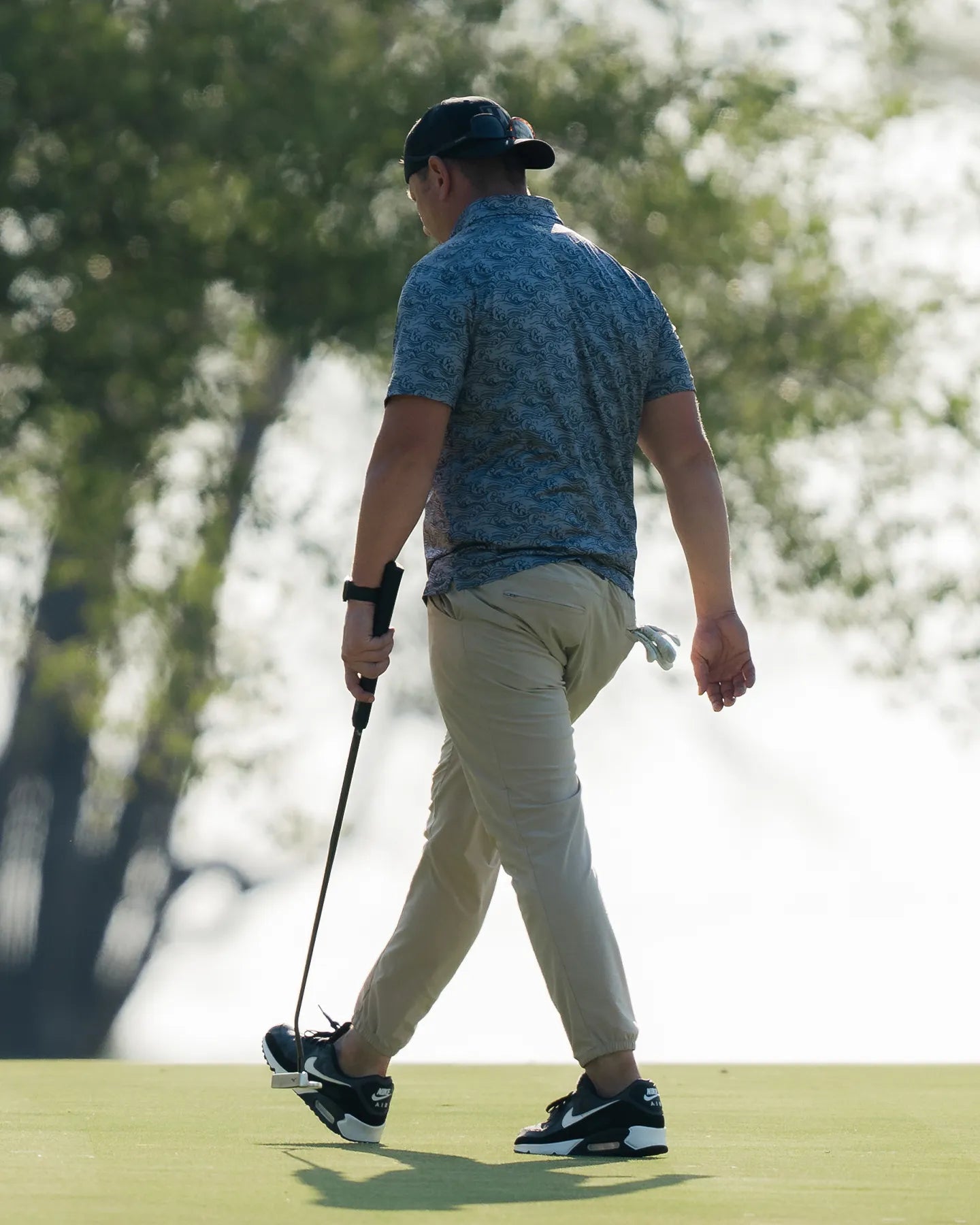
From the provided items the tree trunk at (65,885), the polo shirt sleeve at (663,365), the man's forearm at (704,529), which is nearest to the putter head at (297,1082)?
the man's forearm at (704,529)

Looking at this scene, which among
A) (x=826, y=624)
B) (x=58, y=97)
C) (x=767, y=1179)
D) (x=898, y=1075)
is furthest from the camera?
(x=826, y=624)

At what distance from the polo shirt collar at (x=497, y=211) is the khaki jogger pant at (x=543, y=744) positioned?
716mm

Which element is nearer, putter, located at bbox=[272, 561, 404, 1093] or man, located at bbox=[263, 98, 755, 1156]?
man, located at bbox=[263, 98, 755, 1156]

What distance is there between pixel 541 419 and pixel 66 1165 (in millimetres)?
1563

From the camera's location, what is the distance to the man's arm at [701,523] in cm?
404

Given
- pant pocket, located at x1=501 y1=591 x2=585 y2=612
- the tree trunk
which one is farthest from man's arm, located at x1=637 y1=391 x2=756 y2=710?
the tree trunk

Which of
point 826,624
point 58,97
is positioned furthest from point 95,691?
point 826,624

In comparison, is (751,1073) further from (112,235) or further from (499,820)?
(112,235)

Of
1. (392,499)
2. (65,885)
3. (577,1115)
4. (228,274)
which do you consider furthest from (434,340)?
(65,885)

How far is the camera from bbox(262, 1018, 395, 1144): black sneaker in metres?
3.96

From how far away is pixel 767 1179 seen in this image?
3.20 m

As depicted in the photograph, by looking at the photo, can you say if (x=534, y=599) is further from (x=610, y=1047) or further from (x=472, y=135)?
(x=472, y=135)

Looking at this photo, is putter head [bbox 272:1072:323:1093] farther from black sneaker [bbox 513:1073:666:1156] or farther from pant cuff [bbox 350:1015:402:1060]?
black sneaker [bbox 513:1073:666:1156]

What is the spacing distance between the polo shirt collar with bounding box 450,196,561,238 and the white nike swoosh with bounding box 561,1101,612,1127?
1665mm
